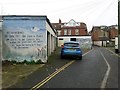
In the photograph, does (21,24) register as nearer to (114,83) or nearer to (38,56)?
(38,56)

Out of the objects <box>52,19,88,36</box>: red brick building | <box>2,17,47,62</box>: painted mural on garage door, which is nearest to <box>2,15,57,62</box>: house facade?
<box>2,17,47,62</box>: painted mural on garage door

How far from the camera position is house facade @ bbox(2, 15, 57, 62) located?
73.2ft

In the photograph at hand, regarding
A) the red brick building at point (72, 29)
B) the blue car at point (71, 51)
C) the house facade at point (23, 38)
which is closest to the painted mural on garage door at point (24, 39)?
the house facade at point (23, 38)

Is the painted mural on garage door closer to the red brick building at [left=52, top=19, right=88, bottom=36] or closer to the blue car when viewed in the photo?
the blue car

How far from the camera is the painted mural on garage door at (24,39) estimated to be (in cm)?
2233

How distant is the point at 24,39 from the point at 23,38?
0.11 meters

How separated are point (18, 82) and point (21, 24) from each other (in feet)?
35.4

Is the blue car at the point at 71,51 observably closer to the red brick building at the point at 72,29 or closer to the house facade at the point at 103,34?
the red brick building at the point at 72,29

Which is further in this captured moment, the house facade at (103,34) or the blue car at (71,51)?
the house facade at (103,34)

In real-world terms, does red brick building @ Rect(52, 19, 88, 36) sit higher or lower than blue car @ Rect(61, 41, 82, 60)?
higher

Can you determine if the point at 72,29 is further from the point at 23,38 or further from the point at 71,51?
the point at 23,38

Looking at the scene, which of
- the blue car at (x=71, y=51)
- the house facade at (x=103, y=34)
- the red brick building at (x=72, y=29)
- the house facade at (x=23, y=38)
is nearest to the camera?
the house facade at (x=23, y=38)

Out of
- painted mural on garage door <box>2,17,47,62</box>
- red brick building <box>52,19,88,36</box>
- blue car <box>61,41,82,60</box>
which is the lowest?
blue car <box>61,41,82,60</box>

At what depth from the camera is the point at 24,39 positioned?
882 inches
